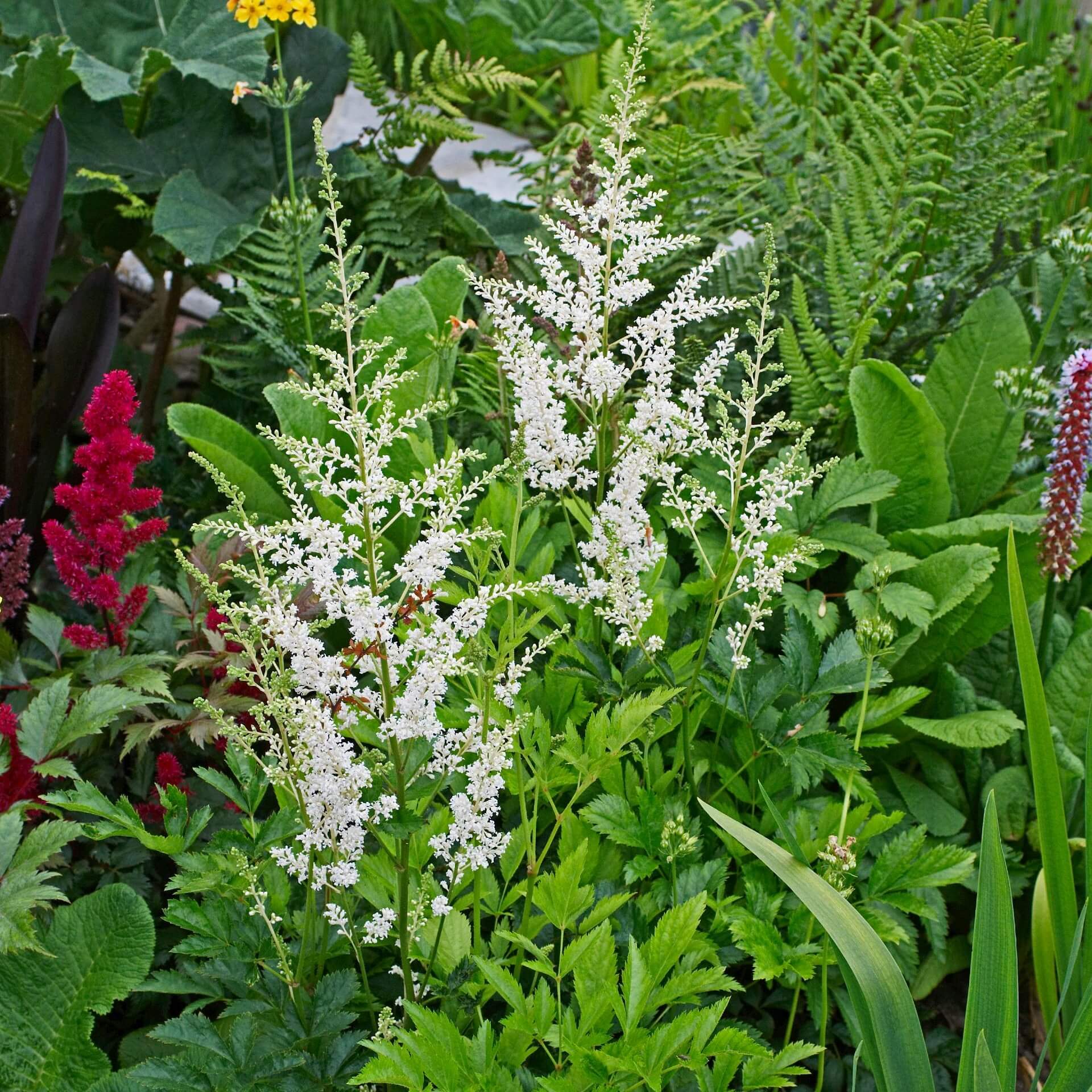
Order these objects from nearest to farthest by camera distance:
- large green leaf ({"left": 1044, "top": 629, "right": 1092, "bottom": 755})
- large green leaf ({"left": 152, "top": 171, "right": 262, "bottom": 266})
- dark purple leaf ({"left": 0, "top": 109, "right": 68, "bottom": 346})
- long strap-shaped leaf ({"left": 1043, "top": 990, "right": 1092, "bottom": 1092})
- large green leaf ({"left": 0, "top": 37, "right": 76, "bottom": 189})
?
1. long strap-shaped leaf ({"left": 1043, "top": 990, "right": 1092, "bottom": 1092})
2. large green leaf ({"left": 1044, "top": 629, "right": 1092, "bottom": 755})
3. dark purple leaf ({"left": 0, "top": 109, "right": 68, "bottom": 346})
4. large green leaf ({"left": 152, "top": 171, "right": 262, "bottom": 266})
5. large green leaf ({"left": 0, "top": 37, "right": 76, "bottom": 189})

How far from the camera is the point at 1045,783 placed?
1368mm

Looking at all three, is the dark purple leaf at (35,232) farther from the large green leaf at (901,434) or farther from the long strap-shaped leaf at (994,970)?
the long strap-shaped leaf at (994,970)

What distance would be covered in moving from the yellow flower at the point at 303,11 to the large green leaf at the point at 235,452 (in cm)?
86

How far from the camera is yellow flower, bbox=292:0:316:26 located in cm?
225

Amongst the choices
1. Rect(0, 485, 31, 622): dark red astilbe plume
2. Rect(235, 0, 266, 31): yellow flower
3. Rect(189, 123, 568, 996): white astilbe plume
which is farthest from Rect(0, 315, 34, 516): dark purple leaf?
Rect(189, 123, 568, 996): white astilbe plume

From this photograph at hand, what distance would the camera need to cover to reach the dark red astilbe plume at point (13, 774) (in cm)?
153

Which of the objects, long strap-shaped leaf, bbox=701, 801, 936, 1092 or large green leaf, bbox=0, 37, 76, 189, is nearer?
long strap-shaped leaf, bbox=701, 801, 936, 1092

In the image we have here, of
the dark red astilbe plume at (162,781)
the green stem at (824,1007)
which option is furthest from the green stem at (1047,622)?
the dark red astilbe plume at (162,781)

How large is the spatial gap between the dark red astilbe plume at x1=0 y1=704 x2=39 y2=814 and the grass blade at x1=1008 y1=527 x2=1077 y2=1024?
1.27 m

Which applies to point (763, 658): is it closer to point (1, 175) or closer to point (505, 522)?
point (505, 522)

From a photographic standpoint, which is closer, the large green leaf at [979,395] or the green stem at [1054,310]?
the green stem at [1054,310]

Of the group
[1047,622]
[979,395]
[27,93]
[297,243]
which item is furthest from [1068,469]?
[27,93]

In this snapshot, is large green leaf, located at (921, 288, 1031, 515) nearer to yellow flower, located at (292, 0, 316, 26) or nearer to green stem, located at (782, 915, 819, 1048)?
green stem, located at (782, 915, 819, 1048)

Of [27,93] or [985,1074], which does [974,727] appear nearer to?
[985,1074]
